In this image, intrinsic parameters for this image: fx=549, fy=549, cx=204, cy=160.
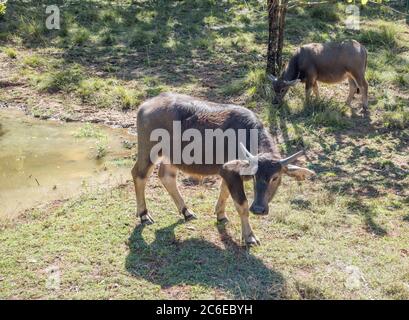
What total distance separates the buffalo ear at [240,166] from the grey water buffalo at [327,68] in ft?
17.5

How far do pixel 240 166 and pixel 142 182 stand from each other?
1.53 meters

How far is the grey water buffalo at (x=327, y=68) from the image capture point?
36.6ft

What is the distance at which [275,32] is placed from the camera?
11.8 m

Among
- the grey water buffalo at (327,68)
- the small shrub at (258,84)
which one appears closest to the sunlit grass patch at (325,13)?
the small shrub at (258,84)

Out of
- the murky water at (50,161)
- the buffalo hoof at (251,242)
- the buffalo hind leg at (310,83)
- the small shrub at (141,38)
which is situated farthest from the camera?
the small shrub at (141,38)

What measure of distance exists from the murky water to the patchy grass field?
456mm

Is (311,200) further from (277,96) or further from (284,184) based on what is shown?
(277,96)

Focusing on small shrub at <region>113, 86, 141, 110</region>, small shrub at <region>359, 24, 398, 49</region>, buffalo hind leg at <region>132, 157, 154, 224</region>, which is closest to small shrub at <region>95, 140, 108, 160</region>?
small shrub at <region>113, 86, 141, 110</region>

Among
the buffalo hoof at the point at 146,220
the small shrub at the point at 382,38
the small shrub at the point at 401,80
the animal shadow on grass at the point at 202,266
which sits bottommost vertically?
the animal shadow on grass at the point at 202,266

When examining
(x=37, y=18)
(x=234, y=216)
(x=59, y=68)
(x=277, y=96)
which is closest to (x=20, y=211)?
(x=234, y=216)

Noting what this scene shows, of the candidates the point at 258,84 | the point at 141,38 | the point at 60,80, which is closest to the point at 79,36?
the point at 141,38

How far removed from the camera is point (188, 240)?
6785 millimetres

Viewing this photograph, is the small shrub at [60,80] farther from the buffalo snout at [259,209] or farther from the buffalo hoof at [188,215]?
the buffalo snout at [259,209]

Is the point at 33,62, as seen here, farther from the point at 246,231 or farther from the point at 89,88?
the point at 246,231
